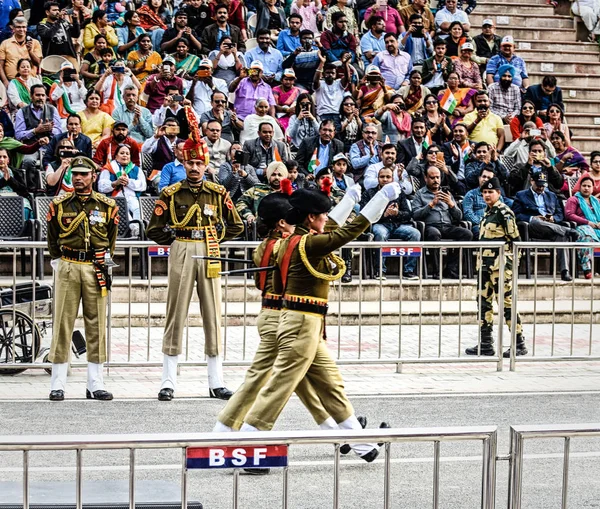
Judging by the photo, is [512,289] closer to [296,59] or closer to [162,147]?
[162,147]

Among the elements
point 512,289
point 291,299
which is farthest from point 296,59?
point 291,299

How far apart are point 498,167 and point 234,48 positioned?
4.65 meters

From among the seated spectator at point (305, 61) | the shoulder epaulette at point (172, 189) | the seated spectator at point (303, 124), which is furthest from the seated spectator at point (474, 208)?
the shoulder epaulette at point (172, 189)

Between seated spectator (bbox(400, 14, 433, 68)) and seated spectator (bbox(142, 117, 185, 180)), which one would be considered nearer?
seated spectator (bbox(142, 117, 185, 180))

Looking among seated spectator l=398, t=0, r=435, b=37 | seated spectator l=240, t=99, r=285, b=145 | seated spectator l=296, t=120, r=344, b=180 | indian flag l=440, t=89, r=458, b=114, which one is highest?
seated spectator l=398, t=0, r=435, b=37

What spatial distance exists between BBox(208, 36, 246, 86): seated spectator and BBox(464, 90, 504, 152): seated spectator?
3.87 meters

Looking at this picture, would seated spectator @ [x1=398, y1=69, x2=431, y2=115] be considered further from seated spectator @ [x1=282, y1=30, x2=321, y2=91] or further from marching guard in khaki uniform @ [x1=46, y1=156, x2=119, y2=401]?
marching guard in khaki uniform @ [x1=46, y1=156, x2=119, y2=401]

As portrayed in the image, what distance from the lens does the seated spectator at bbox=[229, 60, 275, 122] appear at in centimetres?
1964

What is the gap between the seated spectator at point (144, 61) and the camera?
19.8m

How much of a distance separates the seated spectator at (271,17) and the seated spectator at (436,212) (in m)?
5.06

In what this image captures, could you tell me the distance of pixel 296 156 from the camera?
18.7m

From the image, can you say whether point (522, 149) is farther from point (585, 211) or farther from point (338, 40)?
point (338, 40)

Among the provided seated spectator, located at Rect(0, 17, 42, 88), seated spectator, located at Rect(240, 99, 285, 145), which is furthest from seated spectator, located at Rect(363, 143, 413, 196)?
seated spectator, located at Rect(0, 17, 42, 88)

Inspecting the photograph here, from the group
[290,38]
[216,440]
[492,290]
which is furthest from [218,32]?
[216,440]
